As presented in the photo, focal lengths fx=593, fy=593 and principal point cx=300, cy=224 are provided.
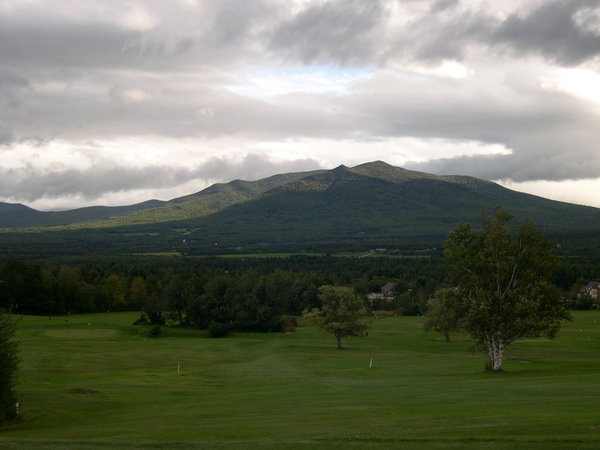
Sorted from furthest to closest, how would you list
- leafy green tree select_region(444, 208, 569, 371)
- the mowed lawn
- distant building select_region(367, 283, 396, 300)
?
distant building select_region(367, 283, 396, 300)
leafy green tree select_region(444, 208, 569, 371)
the mowed lawn

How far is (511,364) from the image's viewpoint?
53.4 meters

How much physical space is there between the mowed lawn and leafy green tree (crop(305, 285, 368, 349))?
108 inches

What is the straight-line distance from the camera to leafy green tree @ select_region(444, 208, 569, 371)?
46.5 meters

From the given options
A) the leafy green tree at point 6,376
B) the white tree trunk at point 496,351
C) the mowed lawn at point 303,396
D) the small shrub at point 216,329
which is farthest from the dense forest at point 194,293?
→ the white tree trunk at point 496,351

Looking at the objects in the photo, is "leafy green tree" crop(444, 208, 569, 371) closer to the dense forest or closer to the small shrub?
the small shrub

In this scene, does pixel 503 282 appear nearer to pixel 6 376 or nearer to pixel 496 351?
pixel 496 351

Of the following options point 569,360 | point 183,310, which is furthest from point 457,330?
point 183,310

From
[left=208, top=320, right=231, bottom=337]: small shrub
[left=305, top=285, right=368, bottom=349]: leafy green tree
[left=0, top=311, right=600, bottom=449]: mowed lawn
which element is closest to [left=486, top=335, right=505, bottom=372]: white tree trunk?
[left=0, top=311, right=600, bottom=449]: mowed lawn

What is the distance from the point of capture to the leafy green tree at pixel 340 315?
77.9m

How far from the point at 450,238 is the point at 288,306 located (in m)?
88.9

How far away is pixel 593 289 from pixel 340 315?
8761 centimetres

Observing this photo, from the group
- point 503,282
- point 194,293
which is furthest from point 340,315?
point 194,293

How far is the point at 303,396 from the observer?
1431 inches

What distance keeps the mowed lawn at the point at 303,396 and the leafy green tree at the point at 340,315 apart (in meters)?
2.73
